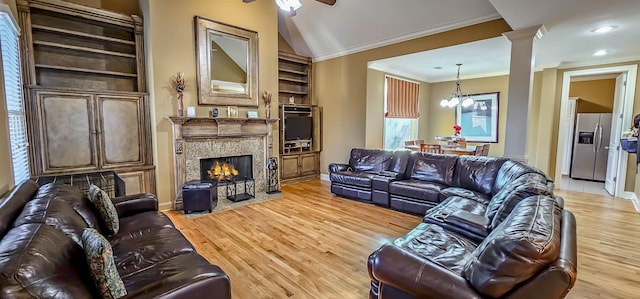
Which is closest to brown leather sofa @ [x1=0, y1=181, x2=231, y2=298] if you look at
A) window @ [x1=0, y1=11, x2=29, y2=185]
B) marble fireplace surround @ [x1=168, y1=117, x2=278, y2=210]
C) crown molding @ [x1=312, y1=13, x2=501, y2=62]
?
window @ [x1=0, y1=11, x2=29, y2=185]

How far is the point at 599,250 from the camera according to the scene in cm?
310

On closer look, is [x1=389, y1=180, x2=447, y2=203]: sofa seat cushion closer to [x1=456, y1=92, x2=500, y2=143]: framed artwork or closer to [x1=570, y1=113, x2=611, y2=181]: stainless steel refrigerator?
[x1=456, y1=92, x2=500, y2=143]: framed artwork

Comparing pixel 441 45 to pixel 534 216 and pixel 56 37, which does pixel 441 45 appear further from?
pixel 56 37

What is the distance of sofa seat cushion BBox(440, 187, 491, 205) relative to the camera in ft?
11.4

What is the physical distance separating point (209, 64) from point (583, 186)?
319 inches

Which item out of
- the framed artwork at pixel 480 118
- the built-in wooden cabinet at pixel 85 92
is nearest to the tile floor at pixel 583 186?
the framed artwork at pixel 480 118

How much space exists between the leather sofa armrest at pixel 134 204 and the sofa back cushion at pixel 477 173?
3.99 metres

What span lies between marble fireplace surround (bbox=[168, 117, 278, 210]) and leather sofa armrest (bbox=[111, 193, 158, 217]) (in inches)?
68.4

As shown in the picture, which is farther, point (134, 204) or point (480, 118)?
point (480, 118)

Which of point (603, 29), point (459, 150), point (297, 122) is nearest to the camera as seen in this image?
point (603, 29)

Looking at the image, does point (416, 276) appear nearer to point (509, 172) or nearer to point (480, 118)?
point (509, 172)

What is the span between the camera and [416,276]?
1477 mm

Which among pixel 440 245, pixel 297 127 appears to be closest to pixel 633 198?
pixel 440 245

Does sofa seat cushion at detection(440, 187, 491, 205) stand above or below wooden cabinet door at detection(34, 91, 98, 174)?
below
